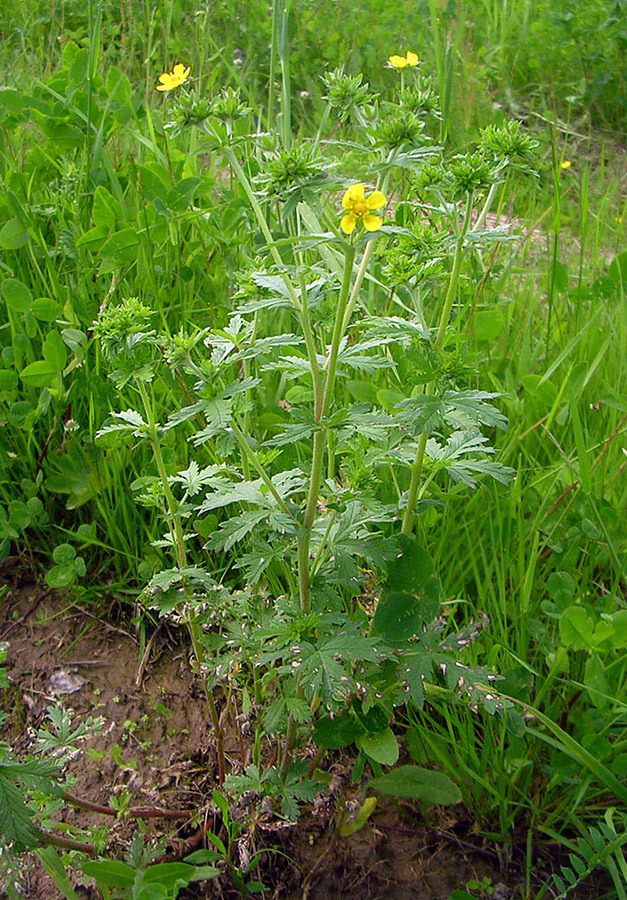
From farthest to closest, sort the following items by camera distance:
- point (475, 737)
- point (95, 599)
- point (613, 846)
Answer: point (95, 599), point (475, 737), point (613, 846)

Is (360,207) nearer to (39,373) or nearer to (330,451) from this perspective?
(330,451)

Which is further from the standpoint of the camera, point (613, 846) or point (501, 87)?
point (501, 87)

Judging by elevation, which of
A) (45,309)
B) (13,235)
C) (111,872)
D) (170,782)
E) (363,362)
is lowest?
(170,782)

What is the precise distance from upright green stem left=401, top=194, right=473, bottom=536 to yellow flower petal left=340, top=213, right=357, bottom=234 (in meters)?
0.18

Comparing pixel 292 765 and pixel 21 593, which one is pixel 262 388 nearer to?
pixel 21 593

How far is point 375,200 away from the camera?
1.03m

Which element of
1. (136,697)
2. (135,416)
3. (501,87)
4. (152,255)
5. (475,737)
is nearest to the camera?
(135,416)

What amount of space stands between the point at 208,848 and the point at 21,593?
2.55ft

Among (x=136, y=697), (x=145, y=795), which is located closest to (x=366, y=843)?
(x=145, y=795)

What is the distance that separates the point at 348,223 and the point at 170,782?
1.19 metres

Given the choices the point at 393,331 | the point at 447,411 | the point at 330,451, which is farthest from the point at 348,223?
the point at 330,451

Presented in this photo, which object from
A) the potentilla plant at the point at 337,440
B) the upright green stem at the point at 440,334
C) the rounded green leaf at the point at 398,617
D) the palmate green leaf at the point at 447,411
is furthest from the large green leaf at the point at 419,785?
the palmate green leaf at the point at 447,411

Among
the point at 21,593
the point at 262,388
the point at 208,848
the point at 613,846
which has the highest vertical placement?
the point at 262,388

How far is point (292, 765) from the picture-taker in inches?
56.6
